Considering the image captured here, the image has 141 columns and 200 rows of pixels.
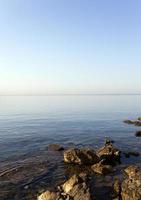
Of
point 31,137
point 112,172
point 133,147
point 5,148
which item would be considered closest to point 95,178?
point 112,172

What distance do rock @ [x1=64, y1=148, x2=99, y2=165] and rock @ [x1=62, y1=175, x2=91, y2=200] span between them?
7855 millimetres

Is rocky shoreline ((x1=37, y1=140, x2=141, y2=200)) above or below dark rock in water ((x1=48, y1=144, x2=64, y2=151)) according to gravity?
above

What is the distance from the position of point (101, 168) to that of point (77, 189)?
7751mm

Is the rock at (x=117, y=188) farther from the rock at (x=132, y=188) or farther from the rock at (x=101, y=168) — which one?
the rock at (x=101, y=168)

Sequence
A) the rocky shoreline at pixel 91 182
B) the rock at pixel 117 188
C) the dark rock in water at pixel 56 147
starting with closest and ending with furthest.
→ the rocky shoreline at pixel 91 182 < the rock at pixel 117 188 < the dark rock in water at pixel 56 147

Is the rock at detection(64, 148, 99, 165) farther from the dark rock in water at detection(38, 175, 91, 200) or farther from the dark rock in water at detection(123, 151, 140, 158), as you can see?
the dark rock in water at detection(38, 175, 91, 200)

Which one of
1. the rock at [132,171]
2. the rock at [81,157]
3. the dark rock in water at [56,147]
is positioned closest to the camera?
the rock at [132,171]

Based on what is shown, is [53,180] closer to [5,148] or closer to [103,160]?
[103,160]

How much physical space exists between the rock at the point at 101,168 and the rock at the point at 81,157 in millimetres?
1529

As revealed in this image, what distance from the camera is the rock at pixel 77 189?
18.2 metres

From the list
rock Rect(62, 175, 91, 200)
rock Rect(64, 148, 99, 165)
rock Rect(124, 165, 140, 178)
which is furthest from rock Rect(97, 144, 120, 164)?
rock Rect(62, 175, 91, 200)

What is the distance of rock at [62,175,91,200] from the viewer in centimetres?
1817

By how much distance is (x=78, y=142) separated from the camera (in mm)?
42250

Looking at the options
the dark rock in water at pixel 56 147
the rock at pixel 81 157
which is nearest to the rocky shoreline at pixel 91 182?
the rock at pixel 81 157
